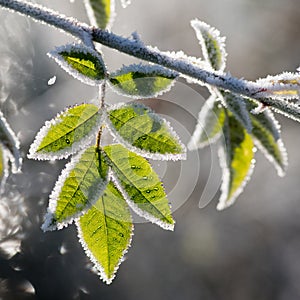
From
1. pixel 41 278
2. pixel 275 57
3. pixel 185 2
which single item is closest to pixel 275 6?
pixel 275 57

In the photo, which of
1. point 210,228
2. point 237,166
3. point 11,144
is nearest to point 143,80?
point 11,144

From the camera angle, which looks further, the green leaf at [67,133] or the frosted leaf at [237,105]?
the frosted leaf at [237,105]

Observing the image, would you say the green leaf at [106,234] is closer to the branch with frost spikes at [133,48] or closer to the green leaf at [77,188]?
the green leaf at [77,188]

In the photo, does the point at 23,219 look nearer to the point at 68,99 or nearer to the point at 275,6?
the point at 68,99

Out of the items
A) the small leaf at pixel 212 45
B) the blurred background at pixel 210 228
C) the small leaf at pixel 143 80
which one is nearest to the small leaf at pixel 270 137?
the small leaf at pixel 212 45

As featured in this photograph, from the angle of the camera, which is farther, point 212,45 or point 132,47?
point 212,45

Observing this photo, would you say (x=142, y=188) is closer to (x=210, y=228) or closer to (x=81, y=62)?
(x=81, y=62)
